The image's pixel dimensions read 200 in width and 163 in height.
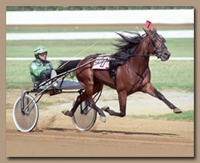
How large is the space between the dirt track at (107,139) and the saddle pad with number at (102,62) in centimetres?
108

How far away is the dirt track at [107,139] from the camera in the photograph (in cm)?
1079

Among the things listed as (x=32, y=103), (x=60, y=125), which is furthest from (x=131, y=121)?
(x=32, y=103)

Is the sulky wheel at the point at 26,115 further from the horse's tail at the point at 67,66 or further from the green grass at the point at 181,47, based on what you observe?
the green grass at the point at 181,47

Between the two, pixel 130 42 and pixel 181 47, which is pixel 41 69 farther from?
pixel 181 47

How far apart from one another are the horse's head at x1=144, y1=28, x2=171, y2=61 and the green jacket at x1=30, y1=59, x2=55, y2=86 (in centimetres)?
161

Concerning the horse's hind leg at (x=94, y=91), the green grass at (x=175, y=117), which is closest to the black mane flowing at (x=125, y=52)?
the horse's hind leg at (x=94, y=91)

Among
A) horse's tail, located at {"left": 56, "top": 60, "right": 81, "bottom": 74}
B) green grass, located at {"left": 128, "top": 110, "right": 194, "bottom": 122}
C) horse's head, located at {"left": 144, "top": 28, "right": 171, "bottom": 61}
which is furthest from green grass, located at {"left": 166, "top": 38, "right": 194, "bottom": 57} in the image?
horse's head, located at {"left": 144, "top": 28, "right": 171, "bottom": 61}

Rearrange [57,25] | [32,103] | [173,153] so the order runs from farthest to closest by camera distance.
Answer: [57,25] < [32,103] < [173,153]

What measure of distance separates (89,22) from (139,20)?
2.77 ft

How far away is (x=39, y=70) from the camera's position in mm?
11281

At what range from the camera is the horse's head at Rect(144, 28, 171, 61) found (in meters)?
10.4

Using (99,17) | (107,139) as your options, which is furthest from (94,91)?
(99,17)

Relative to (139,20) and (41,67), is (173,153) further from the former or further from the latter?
(139,20)

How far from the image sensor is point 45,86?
448 inches
